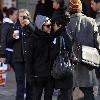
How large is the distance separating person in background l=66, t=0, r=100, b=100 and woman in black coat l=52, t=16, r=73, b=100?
0.10m

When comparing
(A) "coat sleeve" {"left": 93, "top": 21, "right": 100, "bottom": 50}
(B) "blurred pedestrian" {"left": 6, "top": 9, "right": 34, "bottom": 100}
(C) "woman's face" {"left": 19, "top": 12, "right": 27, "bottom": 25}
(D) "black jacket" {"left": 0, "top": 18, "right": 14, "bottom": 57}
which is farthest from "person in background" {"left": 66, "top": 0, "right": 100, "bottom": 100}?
(D) "black jacket" {"left": 0, "top": 18, "right": 14, "bottom": 57}

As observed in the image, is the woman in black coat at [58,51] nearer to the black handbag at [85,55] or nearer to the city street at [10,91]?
the black handbag at [85,55]

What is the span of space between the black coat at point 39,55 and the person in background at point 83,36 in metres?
0.41

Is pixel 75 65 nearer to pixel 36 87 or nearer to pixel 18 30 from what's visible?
pixel 36 87

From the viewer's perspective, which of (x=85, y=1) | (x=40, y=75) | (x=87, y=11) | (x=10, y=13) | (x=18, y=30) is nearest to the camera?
(x=40, y=75)

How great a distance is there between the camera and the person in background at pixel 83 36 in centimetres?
786

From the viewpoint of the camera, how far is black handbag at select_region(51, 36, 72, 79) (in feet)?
25.5

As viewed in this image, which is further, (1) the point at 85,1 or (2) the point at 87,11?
(1) the point at 85,1

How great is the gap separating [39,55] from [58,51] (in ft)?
0.99

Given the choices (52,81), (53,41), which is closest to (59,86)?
(52,81)

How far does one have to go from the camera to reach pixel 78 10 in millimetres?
8008

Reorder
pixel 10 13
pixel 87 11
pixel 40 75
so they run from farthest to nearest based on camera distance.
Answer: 1. pixel 87 11
2. pixel 10 13
3. pixel 40 75

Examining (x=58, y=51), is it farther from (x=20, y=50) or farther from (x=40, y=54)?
(x=20, y=50)

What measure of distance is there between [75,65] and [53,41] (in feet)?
1.65
